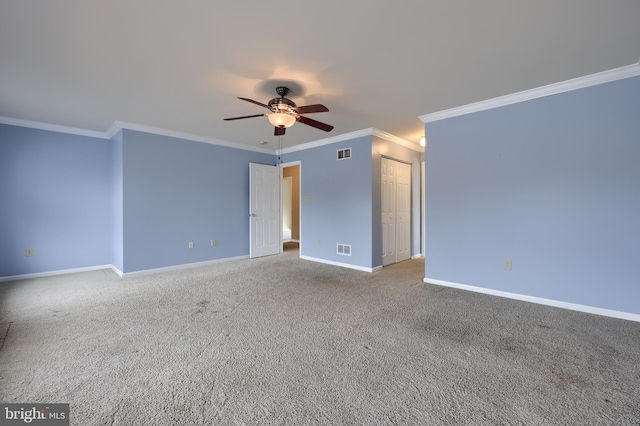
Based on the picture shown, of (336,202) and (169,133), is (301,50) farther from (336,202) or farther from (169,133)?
(169,133)

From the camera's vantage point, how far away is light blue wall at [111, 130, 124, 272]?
4.37 m

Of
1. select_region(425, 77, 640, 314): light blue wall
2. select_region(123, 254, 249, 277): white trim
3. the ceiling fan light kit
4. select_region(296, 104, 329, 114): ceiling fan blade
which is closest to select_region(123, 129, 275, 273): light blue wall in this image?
select_region(123, 254, 249, 277): white trim

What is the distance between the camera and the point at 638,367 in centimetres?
193

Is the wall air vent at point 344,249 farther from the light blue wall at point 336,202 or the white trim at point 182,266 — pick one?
the white trim at point 182,266

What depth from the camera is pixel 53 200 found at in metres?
4.41

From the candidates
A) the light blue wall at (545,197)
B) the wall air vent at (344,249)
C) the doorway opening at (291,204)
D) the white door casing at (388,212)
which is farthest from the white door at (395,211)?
the doorway opening at (291,204)

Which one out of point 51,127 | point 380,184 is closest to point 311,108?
point 380,184

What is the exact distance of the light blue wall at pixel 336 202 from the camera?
4.81 m

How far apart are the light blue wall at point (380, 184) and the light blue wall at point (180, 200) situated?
278 cm

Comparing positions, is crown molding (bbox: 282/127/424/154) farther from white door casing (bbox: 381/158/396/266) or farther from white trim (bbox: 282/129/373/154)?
white door casing (bbox: 381/158/396/266)

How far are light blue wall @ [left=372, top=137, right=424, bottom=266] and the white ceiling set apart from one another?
1295 mm

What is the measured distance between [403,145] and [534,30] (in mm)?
3364

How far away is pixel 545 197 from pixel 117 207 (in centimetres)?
616

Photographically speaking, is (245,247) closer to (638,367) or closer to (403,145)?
(403,145)
